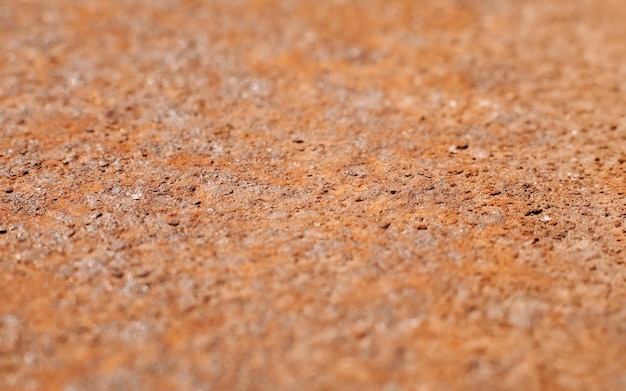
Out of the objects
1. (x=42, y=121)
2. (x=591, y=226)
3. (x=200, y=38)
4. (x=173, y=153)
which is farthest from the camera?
(x=200, y=38)

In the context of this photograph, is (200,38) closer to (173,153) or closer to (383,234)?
(173,153)

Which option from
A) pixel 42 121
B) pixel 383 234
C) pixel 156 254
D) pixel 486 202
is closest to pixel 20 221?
pixel 156 254

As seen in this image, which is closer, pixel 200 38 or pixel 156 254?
pixel 156 254

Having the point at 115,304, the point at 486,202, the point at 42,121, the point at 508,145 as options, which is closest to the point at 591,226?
the point at 486,202

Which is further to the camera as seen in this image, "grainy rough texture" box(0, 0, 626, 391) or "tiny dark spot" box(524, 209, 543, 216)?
"tiny dark spot" box(524, 209, 543, 216)

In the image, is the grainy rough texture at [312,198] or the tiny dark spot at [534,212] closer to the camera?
the grainy rough texture at [312,198]

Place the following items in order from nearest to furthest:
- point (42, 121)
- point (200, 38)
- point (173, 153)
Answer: point (173, 153)
point (42, 121)
point (200, 38)

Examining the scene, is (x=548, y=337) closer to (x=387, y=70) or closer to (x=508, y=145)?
(x=508, y=145)
